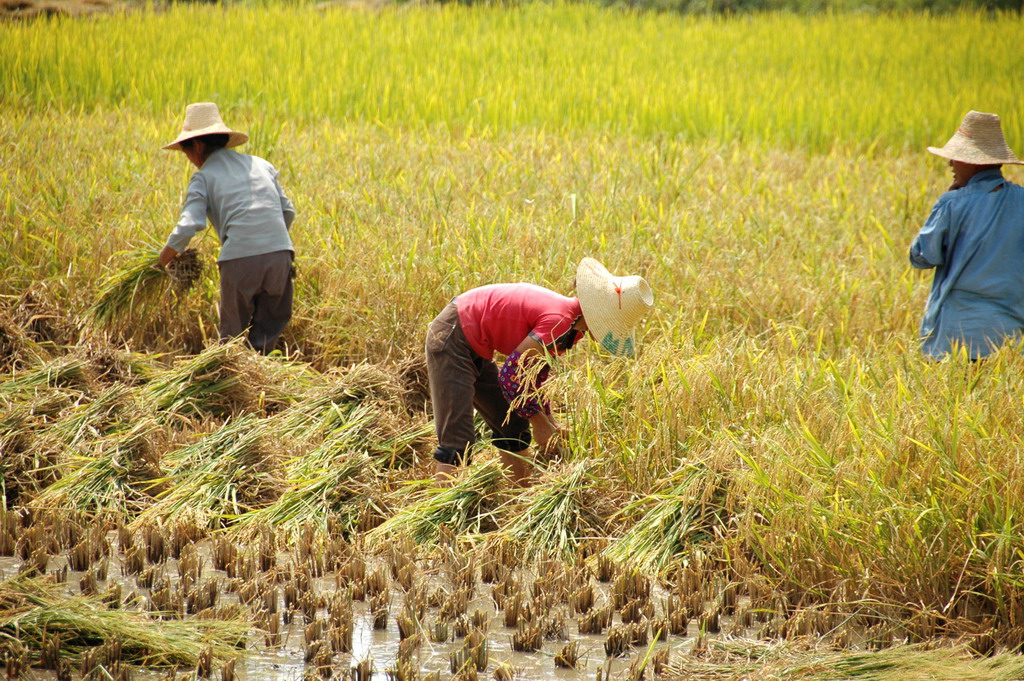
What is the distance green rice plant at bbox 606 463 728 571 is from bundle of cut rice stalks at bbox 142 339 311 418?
62.8 inches

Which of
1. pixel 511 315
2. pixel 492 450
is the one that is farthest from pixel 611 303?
pixel 492 450

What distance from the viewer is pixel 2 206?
5.30 metres

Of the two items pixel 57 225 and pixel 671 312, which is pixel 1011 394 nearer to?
pixel 671 312

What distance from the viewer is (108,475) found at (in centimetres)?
340

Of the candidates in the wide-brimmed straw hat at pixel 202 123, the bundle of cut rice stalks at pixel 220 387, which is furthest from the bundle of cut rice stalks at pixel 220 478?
the wide-brimmed straw hat at pixel 202 123

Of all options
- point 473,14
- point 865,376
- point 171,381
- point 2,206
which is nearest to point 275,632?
point 171,381

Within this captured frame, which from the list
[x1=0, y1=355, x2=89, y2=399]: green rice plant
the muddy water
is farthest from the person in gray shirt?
the muddy water

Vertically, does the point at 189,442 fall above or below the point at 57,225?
below

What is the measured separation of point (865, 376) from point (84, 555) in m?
2.66

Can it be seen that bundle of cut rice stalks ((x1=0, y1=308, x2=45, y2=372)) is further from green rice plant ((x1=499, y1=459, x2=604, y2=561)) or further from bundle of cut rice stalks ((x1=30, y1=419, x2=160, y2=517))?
green rice plant ((x1=499, y1=459, x2=604, y2=561))

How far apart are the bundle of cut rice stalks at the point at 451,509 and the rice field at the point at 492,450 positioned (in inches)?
0.5

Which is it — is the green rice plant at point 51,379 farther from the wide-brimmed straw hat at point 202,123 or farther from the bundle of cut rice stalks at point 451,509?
the bundle of cut rice stalks at point 451,509

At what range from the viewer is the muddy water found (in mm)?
2459

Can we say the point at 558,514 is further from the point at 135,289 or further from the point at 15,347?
the point at 15,347
